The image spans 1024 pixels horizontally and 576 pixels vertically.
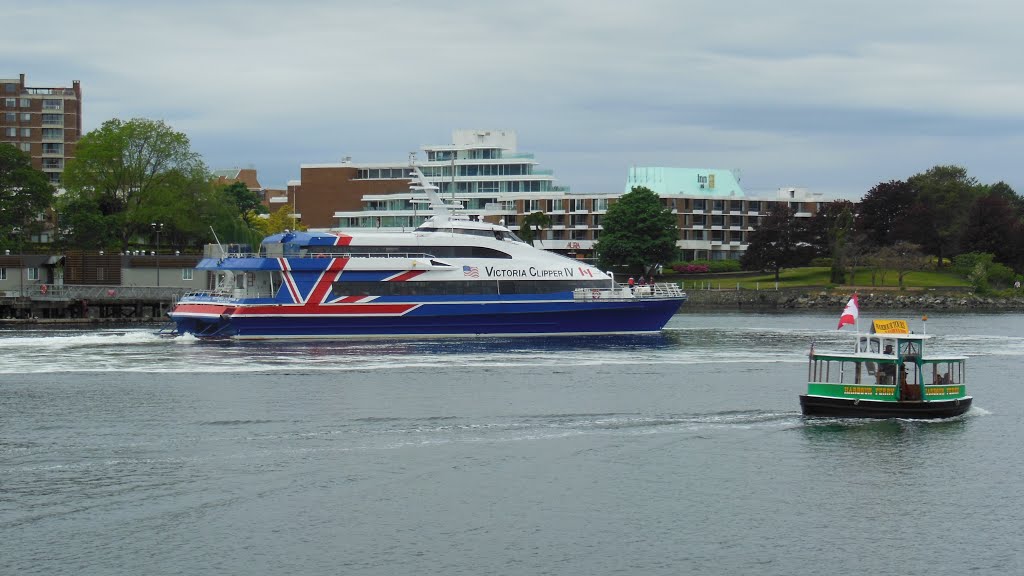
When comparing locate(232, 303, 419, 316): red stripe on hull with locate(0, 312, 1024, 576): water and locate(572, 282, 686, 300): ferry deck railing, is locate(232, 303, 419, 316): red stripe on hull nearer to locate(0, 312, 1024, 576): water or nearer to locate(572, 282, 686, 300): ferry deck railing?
locate(572, 282, 686, 300): ferry deck railing

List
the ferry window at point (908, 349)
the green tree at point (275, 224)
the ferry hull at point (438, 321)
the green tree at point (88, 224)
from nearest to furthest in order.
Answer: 1. the ferry window at point (908, 349)
2. the ferry hull at point (438, 321)
3. the green tree at point (88, 224)
4. the green tree at point (275, 224)

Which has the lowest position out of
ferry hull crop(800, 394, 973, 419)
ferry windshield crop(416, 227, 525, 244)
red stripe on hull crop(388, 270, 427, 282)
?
ferry hull crop(800, 394, 973, 419)

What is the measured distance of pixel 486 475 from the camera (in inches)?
Answer: 1099

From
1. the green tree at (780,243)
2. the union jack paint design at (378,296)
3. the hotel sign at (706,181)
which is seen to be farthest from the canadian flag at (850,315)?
the hotel sign at (706,181)

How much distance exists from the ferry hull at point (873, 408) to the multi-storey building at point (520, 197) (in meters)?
86.5

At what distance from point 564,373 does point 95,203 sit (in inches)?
2286

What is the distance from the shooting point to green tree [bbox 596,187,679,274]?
342ft

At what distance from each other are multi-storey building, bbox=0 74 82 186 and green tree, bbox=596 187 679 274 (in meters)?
57.8

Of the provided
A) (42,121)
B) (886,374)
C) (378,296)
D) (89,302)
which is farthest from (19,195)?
(886,374)

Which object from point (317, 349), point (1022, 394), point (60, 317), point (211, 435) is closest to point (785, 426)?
point (1022, 394)

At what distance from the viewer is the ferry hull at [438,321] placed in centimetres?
5766

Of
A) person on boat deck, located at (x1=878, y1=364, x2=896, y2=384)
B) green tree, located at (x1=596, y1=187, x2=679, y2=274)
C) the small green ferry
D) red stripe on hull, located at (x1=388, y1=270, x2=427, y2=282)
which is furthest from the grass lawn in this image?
person on boat deck, located at (x1=878, y1=364, x2=896, y2=384)

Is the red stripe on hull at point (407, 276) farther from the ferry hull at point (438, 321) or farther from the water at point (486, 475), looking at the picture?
the water at point (486, 475)

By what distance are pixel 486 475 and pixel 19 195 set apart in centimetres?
7707
